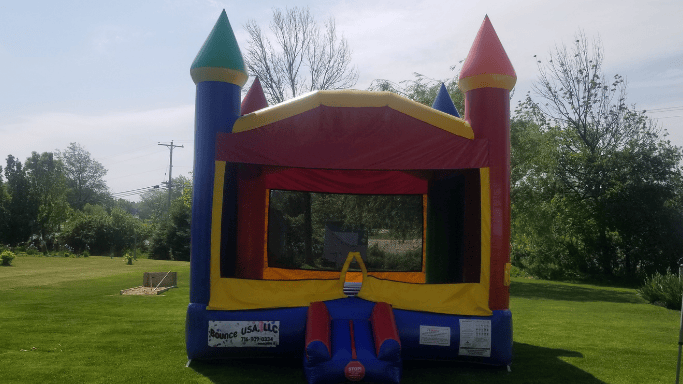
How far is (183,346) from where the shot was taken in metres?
5.70

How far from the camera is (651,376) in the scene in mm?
4887

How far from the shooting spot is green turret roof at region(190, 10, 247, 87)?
491 centimetres

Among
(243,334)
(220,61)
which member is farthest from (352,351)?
(220,61)

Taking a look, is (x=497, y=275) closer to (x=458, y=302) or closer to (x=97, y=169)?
(x=458, y=302)

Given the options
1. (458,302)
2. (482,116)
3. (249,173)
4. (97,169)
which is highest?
(97,169)

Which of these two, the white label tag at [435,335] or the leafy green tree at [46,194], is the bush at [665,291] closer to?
the white label tag at [435,335]

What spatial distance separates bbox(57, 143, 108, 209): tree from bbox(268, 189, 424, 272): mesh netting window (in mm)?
57037

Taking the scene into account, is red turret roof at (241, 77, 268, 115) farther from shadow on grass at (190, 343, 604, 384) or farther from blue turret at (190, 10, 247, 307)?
shadow on grass at (190, 343, 604, 384)

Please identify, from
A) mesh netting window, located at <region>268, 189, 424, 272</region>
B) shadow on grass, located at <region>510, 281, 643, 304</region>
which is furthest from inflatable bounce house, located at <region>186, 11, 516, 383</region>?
shadow on grass, located at <region>510, 281, 643, 304</region>

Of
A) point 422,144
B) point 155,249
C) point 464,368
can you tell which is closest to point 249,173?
point 422,144

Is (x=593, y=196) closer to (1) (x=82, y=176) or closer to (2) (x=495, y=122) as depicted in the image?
(2) (x=495, y=122)

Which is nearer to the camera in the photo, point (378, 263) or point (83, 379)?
point (83, 379)

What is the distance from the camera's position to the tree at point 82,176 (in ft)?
A: 189

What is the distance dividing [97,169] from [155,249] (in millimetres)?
34299
